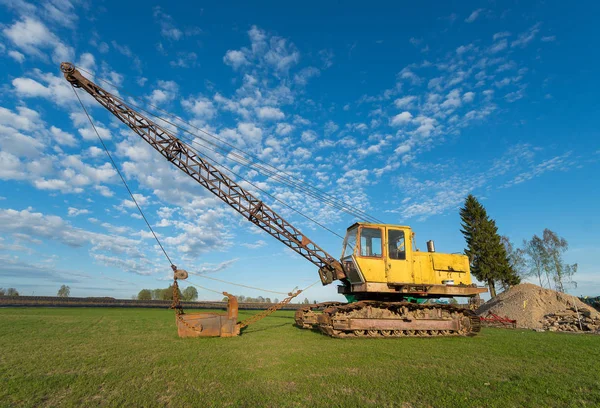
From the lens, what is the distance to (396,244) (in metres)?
12.2

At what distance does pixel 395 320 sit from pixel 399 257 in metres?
2.34

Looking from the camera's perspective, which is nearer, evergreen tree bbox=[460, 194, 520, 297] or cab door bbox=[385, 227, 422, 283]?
cab door bbox=[385, 227, 422, 283]

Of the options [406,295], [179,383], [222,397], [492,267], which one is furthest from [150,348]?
[492,267]

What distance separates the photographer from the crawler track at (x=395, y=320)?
36.1 ft

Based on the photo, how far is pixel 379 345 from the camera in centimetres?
931

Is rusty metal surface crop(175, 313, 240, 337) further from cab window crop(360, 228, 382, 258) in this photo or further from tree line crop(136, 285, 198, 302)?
tree line crop(136, 285, 198, 302)

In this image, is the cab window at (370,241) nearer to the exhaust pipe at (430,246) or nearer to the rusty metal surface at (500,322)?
the exhaust pipe at (430,246)

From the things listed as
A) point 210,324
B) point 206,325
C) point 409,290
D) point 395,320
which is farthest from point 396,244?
point 206,325

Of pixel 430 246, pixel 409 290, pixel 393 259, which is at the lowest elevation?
pixel 409 290

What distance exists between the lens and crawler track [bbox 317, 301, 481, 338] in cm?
1102

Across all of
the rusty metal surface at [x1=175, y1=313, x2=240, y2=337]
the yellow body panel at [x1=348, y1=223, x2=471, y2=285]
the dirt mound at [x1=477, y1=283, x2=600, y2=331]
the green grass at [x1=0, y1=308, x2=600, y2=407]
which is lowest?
the green grass at [x1=0, y1=308, x2=600, y2=407]

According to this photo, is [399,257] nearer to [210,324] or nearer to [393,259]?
[393,259]

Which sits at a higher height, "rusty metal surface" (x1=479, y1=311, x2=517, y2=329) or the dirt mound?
the dirt mound

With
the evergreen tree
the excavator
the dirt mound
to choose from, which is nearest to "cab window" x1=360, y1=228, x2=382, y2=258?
Result: the excavator
